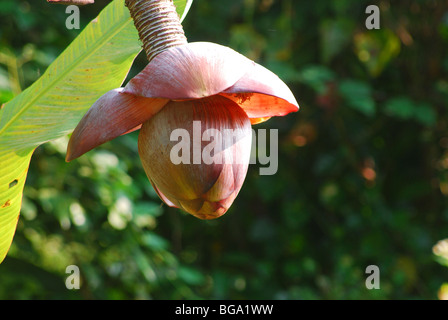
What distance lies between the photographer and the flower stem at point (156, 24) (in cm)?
24

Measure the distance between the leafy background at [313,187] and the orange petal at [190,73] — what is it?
0.78 meters

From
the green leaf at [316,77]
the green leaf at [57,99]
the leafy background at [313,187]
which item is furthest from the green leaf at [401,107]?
the green leaf at [57,99]

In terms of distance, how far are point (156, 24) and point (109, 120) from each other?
55mm

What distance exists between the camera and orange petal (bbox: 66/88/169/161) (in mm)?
234

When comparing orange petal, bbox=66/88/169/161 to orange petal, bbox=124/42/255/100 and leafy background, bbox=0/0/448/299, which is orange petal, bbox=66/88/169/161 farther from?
leafy background, bbox=0/0/448/299

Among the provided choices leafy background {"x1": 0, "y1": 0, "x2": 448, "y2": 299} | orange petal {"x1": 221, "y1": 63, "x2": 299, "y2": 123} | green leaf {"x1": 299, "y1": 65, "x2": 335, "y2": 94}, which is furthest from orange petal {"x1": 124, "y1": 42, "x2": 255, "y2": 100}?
green leaf {"x1": 299, "y1": 65, "x2": 335, "y2": 94}

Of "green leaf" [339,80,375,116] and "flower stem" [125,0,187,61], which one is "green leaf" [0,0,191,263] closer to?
"flower stem" [125,0,187,61]

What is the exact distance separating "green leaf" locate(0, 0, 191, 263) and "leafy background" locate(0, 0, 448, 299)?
2.22 ft

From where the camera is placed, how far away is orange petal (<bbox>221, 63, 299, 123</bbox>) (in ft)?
0.75

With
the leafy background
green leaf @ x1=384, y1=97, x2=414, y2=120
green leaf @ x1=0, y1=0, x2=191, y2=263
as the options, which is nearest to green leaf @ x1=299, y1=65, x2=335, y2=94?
the leafy background

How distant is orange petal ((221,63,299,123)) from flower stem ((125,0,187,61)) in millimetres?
40

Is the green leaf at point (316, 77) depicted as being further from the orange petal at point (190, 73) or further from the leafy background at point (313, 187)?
the orange petal at point (190, 73)

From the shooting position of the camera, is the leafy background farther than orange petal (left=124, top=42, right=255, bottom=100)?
Yes

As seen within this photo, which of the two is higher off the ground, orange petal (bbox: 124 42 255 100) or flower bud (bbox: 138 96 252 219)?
orange petal (bbox: 124 42 255 100)
